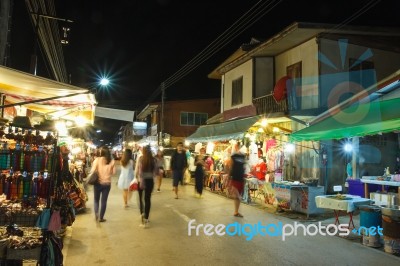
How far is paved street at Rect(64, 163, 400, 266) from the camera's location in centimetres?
673

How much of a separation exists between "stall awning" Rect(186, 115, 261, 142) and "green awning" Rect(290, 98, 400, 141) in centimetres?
344

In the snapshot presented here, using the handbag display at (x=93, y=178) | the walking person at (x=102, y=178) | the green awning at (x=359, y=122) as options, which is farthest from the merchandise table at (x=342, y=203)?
the handbag display at (x=93, y=178)

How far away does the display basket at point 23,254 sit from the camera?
16.8 ft

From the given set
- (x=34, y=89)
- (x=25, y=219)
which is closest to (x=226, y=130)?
(x=34, y=89)

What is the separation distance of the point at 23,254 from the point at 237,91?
17795mm

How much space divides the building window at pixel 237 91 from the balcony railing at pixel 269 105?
294 cm

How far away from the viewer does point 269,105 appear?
1698 centimetres

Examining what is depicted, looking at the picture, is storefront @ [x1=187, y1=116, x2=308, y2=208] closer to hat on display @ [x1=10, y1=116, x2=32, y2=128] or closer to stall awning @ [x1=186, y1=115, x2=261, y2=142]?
stall awning @ [x1=186, y1=115, x2=261, y2=142]

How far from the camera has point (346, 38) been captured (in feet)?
49.1

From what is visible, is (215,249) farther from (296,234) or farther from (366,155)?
(366,155)

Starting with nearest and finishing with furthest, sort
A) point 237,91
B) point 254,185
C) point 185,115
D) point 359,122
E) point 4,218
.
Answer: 1. point 4,218
2. point 359,122
3. point 254,185
4. point 237,91
5. point 185,115

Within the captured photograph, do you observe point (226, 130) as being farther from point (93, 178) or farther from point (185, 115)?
point (185, 115)

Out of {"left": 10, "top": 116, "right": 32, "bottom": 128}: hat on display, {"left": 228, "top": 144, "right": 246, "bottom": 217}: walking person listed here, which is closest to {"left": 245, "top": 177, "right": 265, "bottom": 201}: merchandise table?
{"left": 228, "top": 144, "right": 246, "bottom": 217}: walking person

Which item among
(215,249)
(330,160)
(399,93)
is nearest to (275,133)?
(330,160)
